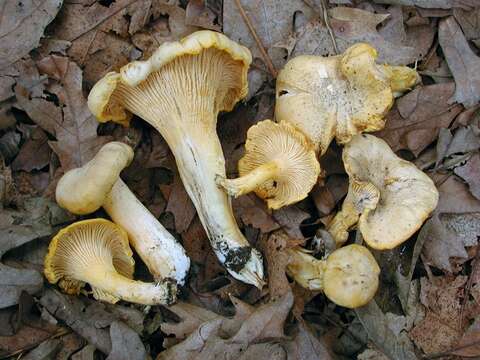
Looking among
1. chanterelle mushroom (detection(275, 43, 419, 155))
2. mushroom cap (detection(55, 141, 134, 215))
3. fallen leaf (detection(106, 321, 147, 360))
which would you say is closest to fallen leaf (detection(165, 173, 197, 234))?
mushroom cap (detection(55, 141, 134, 215))

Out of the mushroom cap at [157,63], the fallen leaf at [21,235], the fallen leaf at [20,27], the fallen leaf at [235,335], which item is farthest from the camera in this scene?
the fallen leaf at [20,27]

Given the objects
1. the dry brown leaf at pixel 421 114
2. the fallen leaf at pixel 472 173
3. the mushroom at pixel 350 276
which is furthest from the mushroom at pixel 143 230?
the fallen leaf at pixel 472 173

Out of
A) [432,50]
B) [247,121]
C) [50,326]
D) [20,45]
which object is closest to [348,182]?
[247,121]

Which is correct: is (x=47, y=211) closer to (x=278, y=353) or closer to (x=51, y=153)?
(x=51, y=153)

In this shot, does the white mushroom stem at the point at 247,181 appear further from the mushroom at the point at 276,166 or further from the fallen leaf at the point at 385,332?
the fallen leaf at the point at 385,332

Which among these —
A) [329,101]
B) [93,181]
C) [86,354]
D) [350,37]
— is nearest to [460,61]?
[350,37]

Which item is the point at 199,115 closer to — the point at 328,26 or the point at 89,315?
the point at 328,26
